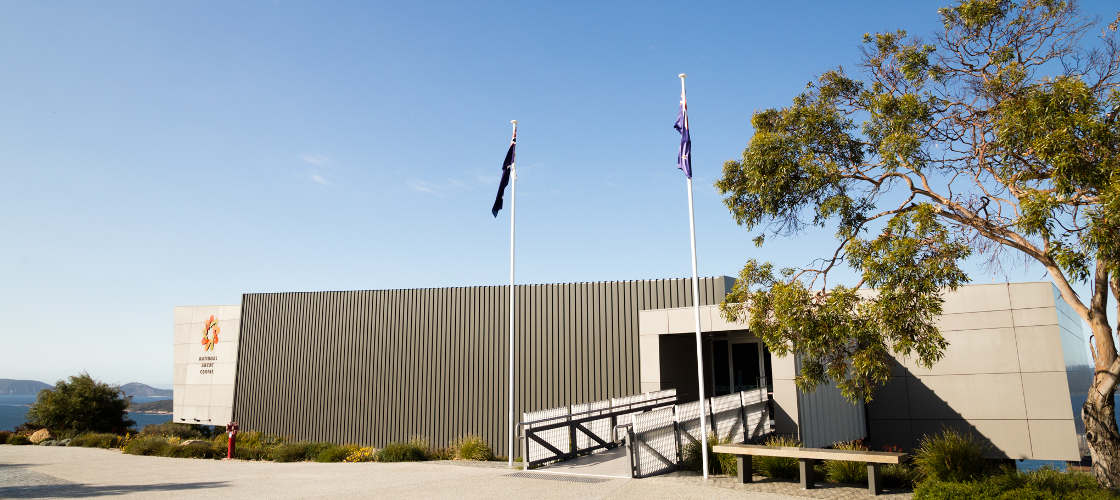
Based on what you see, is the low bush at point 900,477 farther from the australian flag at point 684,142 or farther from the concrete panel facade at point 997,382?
the concrete panel facade at point 997,382

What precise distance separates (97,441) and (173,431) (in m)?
2.70

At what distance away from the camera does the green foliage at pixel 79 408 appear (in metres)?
26.9

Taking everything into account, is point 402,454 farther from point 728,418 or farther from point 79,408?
point 79,408

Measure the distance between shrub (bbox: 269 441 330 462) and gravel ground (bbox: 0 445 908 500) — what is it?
11.6ft

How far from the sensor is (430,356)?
2458cm

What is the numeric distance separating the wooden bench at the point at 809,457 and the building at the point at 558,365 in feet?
12.2

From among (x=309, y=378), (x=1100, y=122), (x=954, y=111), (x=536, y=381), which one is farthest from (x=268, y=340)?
(x=1100, y=122)

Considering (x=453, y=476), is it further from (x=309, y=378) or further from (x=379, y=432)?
(x=309, y=378)

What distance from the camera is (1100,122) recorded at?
30.1 ft

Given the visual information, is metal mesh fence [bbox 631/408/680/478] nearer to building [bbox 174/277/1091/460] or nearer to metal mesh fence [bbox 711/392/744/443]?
metal mesh fence [bbox 711/392/744/443]

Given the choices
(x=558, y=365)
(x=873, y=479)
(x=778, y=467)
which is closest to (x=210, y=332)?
(x=558, y=365)

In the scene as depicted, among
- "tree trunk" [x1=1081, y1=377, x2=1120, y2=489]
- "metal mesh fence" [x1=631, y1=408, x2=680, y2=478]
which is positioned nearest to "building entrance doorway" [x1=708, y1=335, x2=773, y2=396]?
"metal mesh fence" [x1=631, y1=408, x2=680, y2=478]

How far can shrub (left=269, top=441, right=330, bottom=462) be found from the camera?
770 inches

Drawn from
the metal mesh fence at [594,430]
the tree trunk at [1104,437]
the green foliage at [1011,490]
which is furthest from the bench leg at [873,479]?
the metal mesh fence at [594,430]
